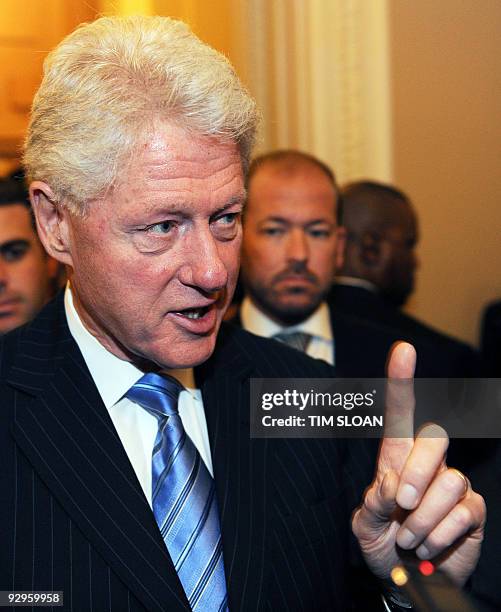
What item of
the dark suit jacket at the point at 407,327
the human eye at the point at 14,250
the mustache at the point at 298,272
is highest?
the human eye at the point at 14,250

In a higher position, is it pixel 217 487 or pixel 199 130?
pixel 199 130

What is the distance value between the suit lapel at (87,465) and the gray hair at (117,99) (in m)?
0.31

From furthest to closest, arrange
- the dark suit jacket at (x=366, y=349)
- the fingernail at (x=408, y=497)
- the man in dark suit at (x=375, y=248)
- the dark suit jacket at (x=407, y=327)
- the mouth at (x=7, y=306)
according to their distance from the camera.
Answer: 1. the man in dark suit at (x=375, y=248)
2. the dark suit jacket at (x=407, y=327)
3. the dark suit jacket at (x=366, y=349)
4. the mouth at (x=7, y=306)
5. the fingernail at (x=408, y=497)

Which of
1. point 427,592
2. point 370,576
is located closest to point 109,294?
point 427,592

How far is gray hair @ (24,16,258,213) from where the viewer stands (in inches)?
53.6

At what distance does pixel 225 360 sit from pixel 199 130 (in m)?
A: 0.54

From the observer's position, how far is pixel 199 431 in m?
1.62

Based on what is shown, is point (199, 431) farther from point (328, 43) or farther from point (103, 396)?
point (328, 43)

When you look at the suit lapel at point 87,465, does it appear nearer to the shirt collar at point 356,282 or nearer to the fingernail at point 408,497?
the fingernail at point 408,497

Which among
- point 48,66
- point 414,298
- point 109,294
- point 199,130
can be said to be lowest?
point 414,298

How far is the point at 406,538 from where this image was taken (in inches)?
52.8

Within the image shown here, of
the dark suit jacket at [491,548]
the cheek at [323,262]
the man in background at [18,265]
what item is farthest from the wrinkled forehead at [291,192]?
the dark suit jacket at [491,548]

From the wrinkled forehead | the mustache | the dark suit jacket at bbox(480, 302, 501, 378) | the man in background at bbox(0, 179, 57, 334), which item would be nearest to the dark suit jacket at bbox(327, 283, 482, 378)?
the mustache

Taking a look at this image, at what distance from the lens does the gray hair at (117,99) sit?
4.47 feet
